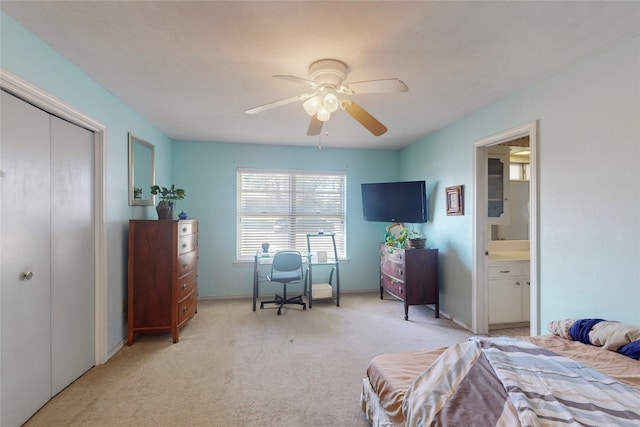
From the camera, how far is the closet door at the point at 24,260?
5.23 feet

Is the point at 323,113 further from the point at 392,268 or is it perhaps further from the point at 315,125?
the point at 392,268

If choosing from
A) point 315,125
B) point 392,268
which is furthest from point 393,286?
point 315,125

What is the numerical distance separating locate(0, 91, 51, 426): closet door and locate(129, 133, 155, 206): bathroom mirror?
3.28ft

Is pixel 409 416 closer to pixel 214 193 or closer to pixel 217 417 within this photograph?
pixel 217 417

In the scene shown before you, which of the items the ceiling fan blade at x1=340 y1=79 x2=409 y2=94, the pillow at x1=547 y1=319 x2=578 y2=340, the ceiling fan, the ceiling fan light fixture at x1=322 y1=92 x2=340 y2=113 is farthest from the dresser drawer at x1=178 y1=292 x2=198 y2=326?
the pillow at x1=547 y1=319 x2=578 y2=340

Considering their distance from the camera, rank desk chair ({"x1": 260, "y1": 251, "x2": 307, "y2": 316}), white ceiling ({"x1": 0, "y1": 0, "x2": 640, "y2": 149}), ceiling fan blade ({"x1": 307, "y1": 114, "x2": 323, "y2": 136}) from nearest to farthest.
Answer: white ceiling ({"x1": 0, "y1": 0, "x2": 640, "y2": 149}) → ceiling fan blade ({"x1": 307, "y1": 114, "x2": 323, "y2": 136}) → desk chair ({"x1": 260, "y1": 251, "x2": 307, "y2": 316})

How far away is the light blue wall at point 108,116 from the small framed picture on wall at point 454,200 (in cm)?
363

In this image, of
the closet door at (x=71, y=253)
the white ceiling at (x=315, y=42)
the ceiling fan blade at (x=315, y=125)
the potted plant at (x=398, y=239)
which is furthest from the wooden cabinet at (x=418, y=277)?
the closet door at (x=71, y=253)

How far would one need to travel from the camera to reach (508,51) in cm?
185

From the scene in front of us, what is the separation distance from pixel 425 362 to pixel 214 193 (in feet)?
12.2

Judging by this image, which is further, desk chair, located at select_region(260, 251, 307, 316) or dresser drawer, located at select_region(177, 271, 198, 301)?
desk chair, located at select_region(260, 251, 307, 316)

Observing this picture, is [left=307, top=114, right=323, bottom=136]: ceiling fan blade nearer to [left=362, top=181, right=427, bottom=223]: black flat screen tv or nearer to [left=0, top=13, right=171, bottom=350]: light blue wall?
[left=0, top=13, right=171, bottom=350]: light blue wall

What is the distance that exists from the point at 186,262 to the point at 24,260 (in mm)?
1463

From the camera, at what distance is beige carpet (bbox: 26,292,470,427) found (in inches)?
71.6
